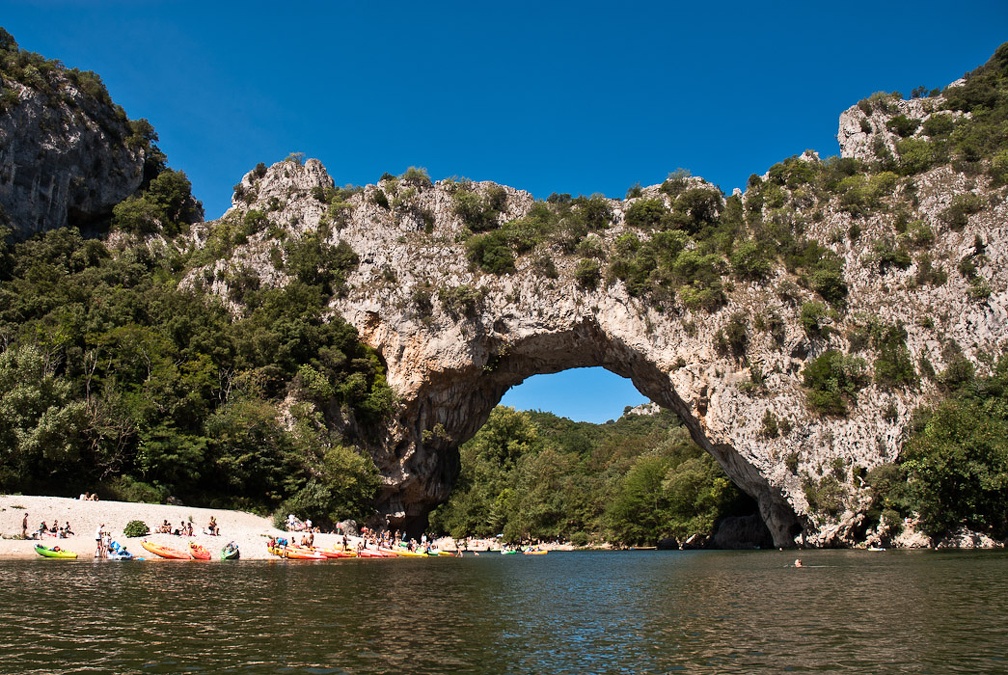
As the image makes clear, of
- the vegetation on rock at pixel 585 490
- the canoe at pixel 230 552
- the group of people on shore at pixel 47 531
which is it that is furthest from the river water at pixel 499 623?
the vegetation on rock at pixel 585 490

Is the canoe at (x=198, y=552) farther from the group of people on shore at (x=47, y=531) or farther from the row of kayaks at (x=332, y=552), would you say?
the group of people on shore at (x=47, y=531)

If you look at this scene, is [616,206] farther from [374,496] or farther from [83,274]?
[83,274]

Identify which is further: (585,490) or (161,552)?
(585,490)

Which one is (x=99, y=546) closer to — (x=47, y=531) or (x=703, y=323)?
(x=47, y=531)

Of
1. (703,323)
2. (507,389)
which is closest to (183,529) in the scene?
(507,389)

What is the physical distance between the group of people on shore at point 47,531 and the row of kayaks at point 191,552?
2721mm

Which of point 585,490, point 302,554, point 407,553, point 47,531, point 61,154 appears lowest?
point 407,553

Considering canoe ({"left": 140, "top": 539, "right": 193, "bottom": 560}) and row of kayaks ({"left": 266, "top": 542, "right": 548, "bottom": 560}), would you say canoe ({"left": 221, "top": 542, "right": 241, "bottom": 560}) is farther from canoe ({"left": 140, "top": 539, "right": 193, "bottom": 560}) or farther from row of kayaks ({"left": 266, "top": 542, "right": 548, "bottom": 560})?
row of kayaks ({"left": 266, "top": 542, "right": 548, "bottom": 560})

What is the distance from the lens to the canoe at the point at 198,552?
26.2 meters

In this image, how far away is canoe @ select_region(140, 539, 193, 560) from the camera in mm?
25547

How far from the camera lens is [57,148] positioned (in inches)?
2157

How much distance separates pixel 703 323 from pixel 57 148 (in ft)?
173

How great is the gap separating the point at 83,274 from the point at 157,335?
13381 millimetres

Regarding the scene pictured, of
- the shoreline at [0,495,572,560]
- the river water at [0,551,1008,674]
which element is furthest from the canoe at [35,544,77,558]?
the river water at [0,551,1008,674]
